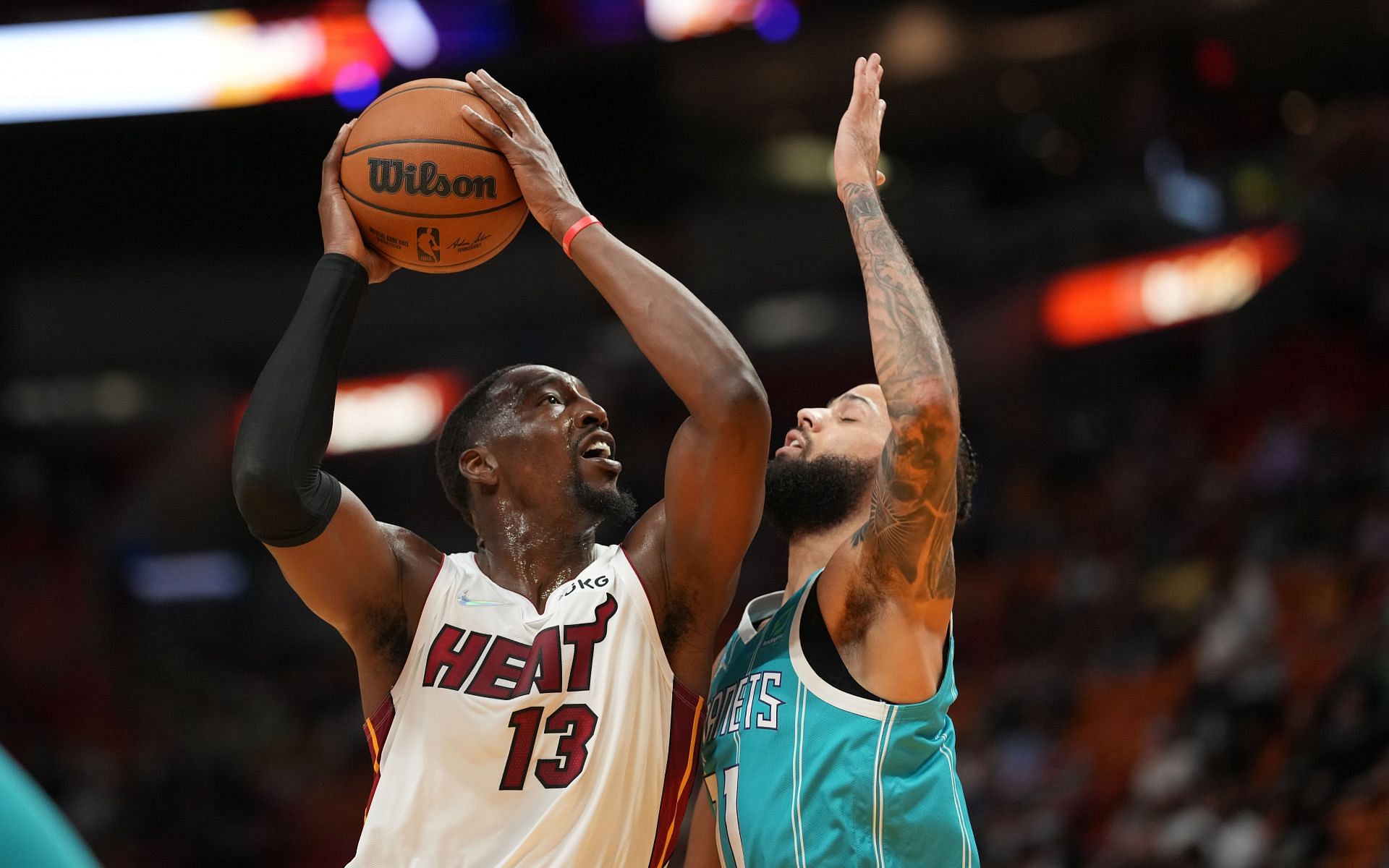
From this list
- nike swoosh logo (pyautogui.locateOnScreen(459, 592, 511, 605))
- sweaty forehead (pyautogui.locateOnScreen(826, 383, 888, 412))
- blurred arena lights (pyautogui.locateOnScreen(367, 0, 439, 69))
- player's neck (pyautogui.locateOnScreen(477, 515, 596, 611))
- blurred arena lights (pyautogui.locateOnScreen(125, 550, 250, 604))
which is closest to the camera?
nike swoosh logo (pyautogui.locateOnScreen(459, 592, 511, 605))

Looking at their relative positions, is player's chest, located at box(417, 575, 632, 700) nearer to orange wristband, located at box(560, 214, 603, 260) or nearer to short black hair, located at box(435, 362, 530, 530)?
short black hair, located at box(435, 362, 530, 530)

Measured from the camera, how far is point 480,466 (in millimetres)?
3445

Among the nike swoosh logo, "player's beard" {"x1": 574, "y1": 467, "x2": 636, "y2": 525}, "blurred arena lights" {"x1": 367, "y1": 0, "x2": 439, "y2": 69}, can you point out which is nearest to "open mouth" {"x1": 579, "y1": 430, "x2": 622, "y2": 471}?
"player's beard" {"x1": 574, "y1": 467, "x2": 636, "y2": 525}

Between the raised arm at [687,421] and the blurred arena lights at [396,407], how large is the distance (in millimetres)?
17393

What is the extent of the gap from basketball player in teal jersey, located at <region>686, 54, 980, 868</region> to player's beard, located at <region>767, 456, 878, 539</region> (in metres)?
0.33

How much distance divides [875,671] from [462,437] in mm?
1204

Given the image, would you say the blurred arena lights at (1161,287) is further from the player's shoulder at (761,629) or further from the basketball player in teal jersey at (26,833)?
the basketball player in teal jersey at (26,833)

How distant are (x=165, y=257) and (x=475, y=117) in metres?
17.4

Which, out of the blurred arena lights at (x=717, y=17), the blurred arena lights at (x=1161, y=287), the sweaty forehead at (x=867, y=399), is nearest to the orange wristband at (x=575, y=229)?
the sweaty forehead at (x=867, y=399)

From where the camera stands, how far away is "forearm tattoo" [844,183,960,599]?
117 inches

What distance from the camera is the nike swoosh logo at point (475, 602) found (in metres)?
3.18

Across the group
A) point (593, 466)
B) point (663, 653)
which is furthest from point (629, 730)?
point (593, 466)

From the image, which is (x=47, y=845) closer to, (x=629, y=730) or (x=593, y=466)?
(x=629, y=730)

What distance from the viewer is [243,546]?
1956 centimetres
